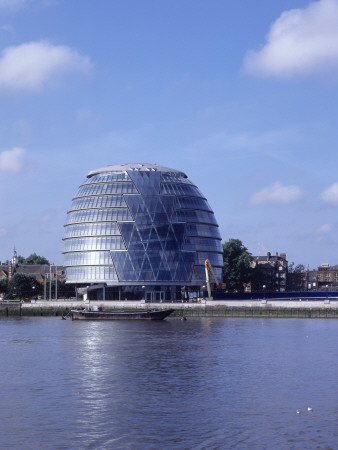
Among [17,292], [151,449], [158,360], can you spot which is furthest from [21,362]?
[17,292]

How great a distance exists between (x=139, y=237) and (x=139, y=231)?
145 cm

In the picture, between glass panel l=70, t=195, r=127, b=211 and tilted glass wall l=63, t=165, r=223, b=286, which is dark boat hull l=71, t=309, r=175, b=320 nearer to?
tilted glass wall l=63, t=165, r=223, b=286

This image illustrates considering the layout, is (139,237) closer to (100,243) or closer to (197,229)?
(100,243)

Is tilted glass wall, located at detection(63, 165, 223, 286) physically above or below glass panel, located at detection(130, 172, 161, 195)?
below

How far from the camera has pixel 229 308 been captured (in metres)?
145

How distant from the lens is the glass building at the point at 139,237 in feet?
607

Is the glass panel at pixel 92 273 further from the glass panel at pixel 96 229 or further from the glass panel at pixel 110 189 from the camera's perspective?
the glass panel at pixel 110 189

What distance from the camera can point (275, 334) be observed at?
312ft

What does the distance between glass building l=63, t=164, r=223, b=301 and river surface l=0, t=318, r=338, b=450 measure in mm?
99004

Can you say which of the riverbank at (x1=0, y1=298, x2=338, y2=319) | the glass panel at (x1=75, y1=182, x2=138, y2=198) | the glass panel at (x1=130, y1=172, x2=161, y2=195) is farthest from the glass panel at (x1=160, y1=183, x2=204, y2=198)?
the riverbank at (x1=0, y1=298, x2=338, y2=319)

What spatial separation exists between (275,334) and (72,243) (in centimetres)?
11181

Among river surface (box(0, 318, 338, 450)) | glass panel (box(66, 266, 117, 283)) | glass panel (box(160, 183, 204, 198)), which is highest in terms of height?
glass panel (box(160, 183, 204, 198))

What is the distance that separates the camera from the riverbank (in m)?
139

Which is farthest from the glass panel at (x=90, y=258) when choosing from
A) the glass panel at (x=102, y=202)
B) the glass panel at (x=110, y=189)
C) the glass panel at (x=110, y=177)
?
the glass panel at (x=110, y=177)
